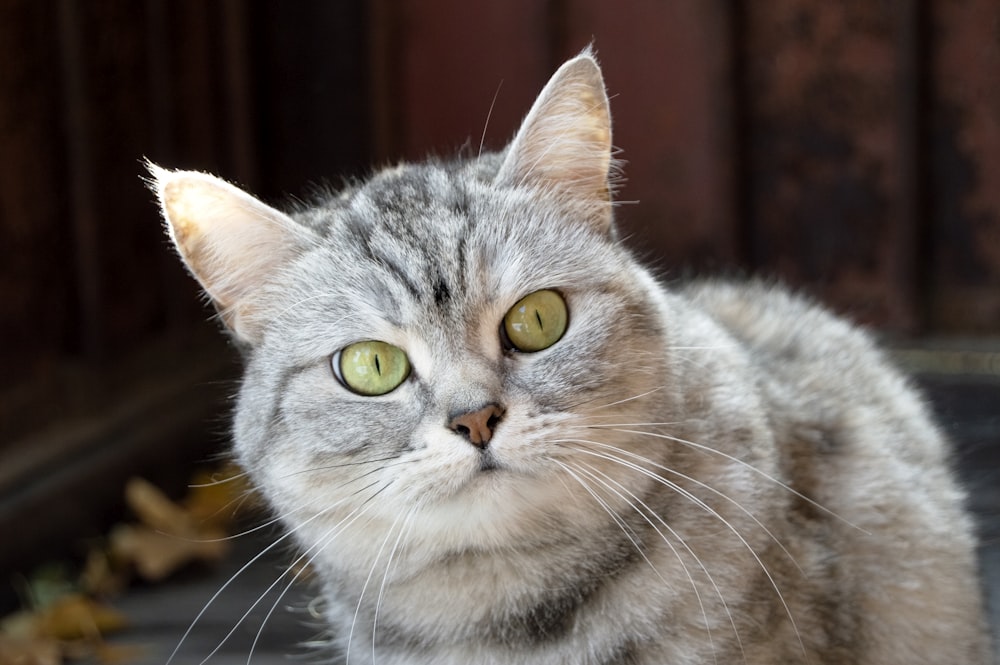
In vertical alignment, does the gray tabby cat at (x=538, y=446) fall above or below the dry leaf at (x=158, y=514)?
above

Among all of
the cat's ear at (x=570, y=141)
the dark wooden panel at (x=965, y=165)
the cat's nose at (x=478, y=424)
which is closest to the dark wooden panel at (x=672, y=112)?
the dark wooden panel at (x=965, y=165)

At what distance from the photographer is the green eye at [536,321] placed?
1366 mm

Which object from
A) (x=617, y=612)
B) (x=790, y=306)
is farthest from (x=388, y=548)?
(x=790, y=306)

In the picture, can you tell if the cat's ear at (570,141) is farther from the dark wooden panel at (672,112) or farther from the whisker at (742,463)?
the dark wooden panel at (672,112)

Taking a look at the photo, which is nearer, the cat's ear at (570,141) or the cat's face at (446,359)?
the cat's face at (446,359)

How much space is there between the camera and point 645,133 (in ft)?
9.97

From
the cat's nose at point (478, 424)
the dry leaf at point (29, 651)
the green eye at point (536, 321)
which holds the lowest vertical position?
the dry leaf at point (29, 651)

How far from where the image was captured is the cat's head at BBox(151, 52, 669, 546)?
130 cm

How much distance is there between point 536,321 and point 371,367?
0.67 feet

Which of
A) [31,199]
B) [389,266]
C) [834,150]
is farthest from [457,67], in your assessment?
[389,266]

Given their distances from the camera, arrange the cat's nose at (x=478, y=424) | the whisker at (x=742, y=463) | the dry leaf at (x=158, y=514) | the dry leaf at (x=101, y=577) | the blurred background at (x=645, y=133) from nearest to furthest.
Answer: the cat's nose at (x=478, y=424) < the whisker at (x=742, y=463) < the dry leaf at (x=101, y=577) < the dry leaf at (x=158, y=514) < the blurred background at (x=645, y=133)

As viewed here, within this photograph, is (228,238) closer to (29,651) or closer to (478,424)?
(478,424)

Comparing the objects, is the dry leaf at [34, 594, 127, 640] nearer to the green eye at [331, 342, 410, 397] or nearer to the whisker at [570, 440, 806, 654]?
the green eye at [331, 342, 410, 397]

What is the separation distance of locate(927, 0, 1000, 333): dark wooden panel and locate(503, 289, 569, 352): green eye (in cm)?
189
